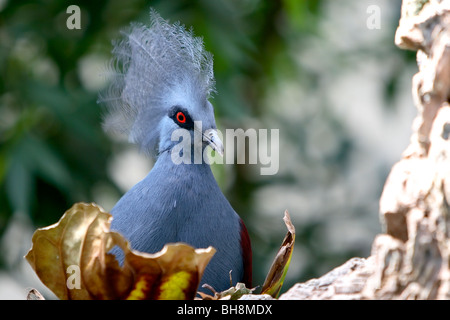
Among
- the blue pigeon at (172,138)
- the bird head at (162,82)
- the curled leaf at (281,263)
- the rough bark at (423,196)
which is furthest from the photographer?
the bird head at (162,82)

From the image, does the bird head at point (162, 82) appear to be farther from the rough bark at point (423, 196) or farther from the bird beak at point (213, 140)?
the rough bark at point (423, 196)

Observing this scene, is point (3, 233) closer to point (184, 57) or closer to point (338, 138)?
point (184, 57)

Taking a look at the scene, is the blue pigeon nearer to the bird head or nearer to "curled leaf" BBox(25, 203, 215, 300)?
the bird head

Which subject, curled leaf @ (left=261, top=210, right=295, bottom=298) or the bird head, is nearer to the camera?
curled leaf @ (left=261, top=210, right=295, bottom=298)

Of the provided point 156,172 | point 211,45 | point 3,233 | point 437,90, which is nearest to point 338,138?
point 211,45

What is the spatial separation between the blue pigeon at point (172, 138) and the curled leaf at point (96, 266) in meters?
0.49

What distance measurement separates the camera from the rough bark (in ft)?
3.40

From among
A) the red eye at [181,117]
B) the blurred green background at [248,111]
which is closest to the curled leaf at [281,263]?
the red eye at [181,117]

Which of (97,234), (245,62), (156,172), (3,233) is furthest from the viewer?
(245,62)

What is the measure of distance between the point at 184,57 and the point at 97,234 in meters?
0.82

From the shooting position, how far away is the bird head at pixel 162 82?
187cm

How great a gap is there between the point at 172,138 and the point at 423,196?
3.37ft

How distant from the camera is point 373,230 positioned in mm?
4082

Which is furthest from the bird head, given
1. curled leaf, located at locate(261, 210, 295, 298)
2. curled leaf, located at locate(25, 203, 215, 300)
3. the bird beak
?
curled leaf, located at locate(25, 203, 215, 300)
